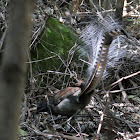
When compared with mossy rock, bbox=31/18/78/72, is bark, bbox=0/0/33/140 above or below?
below

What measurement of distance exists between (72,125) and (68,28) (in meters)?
1.81

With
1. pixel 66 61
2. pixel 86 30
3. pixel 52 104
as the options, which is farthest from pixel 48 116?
pixel 86 30

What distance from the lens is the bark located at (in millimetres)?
492

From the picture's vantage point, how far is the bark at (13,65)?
0.49 meters

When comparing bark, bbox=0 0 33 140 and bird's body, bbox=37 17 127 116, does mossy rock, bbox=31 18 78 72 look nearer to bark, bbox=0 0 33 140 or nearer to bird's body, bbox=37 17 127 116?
bird's body, bbox=37 17 127 116

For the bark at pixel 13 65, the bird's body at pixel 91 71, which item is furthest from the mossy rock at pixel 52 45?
the bark at pixel 13 65

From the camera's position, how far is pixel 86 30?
9.88 ft

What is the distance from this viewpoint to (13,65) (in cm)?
51

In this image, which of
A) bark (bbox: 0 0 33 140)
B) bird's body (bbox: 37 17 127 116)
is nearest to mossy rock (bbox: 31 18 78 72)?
bird's body (bbox: 37 17 127 116)

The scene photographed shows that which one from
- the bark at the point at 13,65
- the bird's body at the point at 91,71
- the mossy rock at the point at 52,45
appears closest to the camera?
the bark at the point at 13,65

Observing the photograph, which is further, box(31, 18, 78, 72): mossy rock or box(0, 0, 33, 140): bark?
box(31, 18, 78, 72): mossy rock

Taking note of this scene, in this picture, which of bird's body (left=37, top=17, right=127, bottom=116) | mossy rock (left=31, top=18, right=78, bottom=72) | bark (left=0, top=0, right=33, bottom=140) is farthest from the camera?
mossy rock (left=31, top=18, right=78, bottom=72)

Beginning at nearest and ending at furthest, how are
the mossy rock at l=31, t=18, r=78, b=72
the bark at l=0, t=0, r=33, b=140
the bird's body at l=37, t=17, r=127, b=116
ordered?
the bark at l=0, t=0, r=33, b=140 → the bird's body at l=37, t=17, r=127, b=116 → the mossy rock at l=31, t=18, r=78, b=72

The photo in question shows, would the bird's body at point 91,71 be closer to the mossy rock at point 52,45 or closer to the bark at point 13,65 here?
the mossy rock at point 52,45
